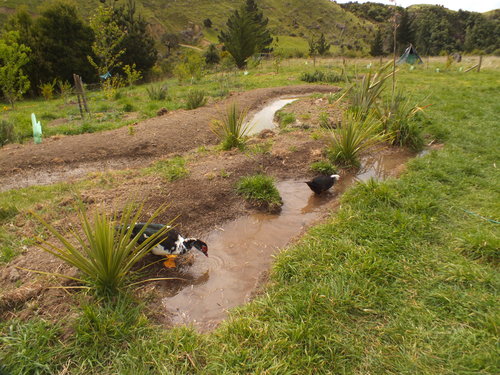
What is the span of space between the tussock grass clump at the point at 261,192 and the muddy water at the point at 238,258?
0.58 feet

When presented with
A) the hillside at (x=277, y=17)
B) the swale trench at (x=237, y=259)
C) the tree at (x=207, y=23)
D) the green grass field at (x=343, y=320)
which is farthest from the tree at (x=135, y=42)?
the tree at (x=207, y=23)

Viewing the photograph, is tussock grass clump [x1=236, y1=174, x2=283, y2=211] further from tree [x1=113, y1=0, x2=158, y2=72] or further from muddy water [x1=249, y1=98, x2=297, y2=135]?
tree [x1=113, y1=0, x2=158, y2=72]

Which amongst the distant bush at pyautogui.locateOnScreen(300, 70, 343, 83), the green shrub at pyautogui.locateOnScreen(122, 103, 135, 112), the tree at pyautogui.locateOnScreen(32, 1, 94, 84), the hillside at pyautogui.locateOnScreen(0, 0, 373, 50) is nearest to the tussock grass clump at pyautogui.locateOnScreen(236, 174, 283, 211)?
the green shrub at pyautogui.locateOnScreen(122, 103, 135, 112)

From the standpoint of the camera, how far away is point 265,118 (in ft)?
30.8

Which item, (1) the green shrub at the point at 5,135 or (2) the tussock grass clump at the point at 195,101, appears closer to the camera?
(1) the green shrub at the point at 5,135

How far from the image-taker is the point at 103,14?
12.2 m

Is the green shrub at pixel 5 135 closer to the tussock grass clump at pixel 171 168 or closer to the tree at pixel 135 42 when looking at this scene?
the tussock grass clump at pixel 171 168

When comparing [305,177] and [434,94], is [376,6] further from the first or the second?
[305,177]

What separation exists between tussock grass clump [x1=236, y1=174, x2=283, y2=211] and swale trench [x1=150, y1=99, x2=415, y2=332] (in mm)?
156

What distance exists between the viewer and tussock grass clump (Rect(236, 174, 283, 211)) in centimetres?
430

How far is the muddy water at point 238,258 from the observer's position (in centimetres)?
272

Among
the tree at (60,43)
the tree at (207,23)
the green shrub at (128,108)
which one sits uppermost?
the tree at (207,23)

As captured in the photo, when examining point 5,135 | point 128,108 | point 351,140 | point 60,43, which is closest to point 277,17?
point 60,43

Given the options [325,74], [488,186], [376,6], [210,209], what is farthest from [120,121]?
[376,6]
